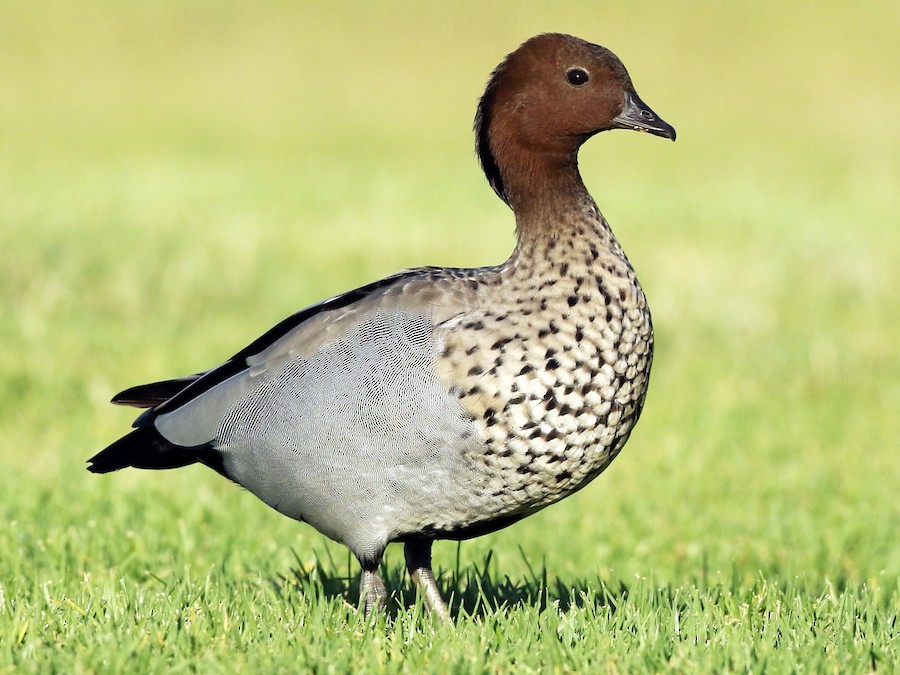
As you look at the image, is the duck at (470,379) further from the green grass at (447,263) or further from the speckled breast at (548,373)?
the green grass at (447,263)

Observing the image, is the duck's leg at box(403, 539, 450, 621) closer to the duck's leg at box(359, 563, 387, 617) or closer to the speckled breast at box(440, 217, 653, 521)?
the duck's leg at box(359, 563, 387, 617)

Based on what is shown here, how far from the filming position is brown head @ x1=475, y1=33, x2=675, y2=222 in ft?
14.8

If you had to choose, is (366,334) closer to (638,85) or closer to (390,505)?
(390,505)

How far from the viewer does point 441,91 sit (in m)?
33.7

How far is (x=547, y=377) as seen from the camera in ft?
13.3

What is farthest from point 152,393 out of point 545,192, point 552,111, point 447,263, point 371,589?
point 447,263

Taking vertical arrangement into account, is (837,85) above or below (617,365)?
above

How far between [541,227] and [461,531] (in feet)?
3.49

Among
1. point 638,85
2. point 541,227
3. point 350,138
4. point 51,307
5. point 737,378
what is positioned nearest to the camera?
point 541,227

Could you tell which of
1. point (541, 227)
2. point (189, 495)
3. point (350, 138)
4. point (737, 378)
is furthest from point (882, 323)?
point (350, 138)

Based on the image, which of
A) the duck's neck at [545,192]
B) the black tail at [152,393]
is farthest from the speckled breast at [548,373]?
the black tail at [152,393]

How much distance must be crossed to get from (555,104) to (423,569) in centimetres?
170

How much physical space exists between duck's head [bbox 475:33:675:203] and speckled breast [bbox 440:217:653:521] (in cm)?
46

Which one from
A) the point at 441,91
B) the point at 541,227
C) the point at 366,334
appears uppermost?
the point at 441,91
